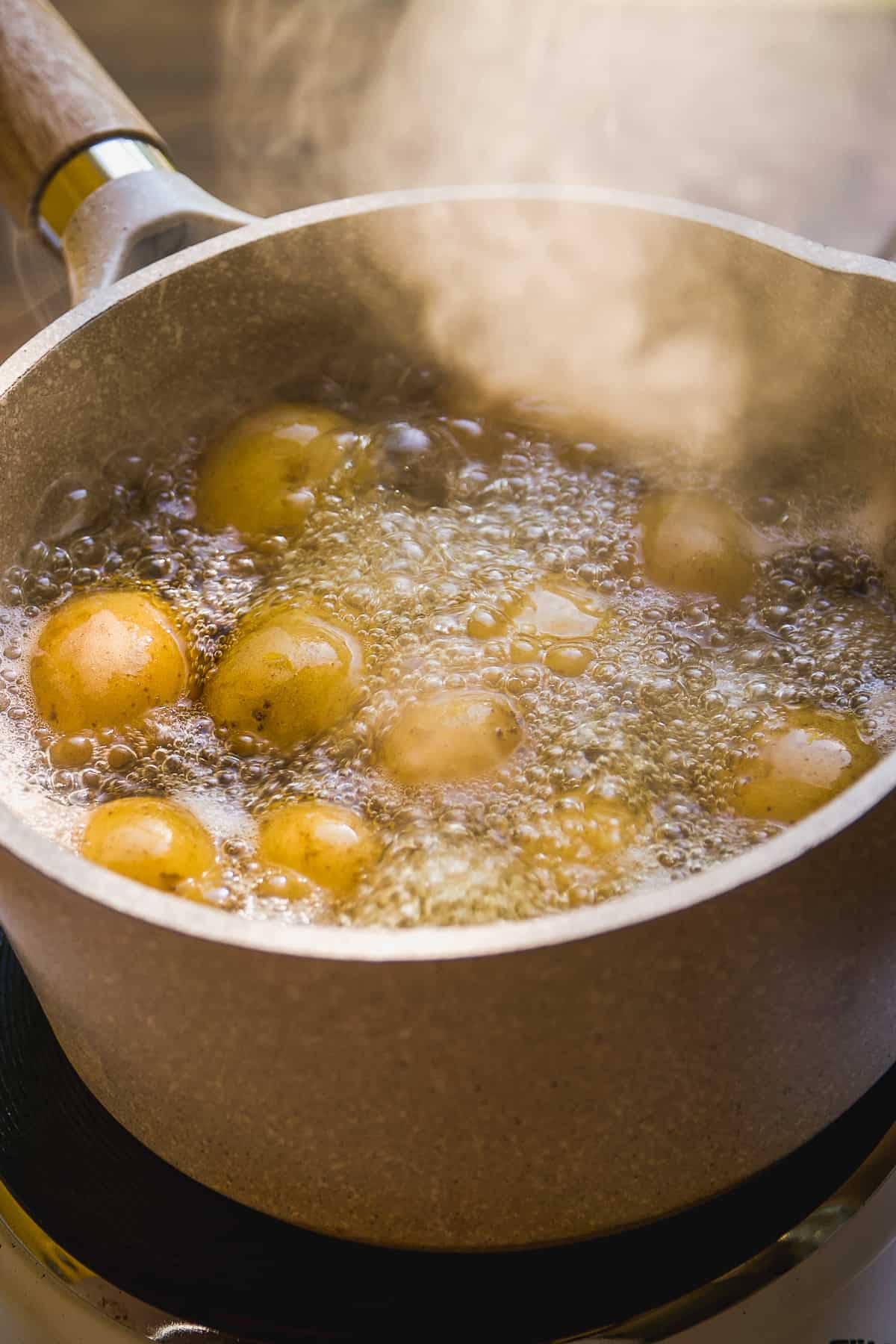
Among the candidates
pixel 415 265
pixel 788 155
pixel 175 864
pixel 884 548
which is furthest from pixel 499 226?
pixel 788 155

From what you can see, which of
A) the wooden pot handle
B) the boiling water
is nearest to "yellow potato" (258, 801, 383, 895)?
the boiling water

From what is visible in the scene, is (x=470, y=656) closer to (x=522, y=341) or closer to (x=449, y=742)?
(x=449, y=742)

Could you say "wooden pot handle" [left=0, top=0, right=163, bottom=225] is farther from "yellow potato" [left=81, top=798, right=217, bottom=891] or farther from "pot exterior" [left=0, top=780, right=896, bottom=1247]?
"pot exterior" [left=0, top=780, right=896, bottom=1247]

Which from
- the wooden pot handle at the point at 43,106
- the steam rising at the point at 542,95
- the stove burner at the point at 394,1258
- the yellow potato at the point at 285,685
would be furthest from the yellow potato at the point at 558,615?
the steam rising at the point at 542,95

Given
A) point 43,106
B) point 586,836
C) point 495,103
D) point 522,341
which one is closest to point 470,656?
point 586,836

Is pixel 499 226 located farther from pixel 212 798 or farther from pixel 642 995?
pixel 642 995
